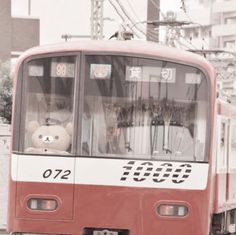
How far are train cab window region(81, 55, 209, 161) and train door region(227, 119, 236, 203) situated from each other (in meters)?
3.25

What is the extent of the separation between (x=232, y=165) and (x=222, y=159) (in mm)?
1615

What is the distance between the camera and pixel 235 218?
56.8 feet

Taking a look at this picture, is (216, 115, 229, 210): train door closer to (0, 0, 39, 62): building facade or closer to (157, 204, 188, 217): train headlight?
(157, 204, 188, 217): train headlight

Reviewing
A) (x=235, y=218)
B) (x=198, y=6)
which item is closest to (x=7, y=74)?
(x=235, y=218)

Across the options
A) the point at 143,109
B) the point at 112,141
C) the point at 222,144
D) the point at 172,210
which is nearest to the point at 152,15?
the point at 222,144

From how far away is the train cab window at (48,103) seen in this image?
1134 centimetres

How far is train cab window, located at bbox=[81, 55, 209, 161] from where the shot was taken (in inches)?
446

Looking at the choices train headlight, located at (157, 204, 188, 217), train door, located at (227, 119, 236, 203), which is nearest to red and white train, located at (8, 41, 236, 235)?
train headlight, located at (157, 204, 188, 217)

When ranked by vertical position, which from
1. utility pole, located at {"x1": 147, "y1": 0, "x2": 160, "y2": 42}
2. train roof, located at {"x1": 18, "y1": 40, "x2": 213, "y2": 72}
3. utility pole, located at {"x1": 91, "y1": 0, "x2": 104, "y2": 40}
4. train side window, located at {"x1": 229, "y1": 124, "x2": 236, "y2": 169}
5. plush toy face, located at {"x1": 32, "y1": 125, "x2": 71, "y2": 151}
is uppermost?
utility pole, located at {"x1": 147, "y1": 0, "x2": 160, "y2": 42}

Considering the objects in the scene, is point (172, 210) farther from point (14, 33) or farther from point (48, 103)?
point (14, 33)

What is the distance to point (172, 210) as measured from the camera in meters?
11.3

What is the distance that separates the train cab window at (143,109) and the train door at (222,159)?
4.94 ft

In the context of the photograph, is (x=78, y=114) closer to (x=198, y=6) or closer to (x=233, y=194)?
(x=233, y=194)

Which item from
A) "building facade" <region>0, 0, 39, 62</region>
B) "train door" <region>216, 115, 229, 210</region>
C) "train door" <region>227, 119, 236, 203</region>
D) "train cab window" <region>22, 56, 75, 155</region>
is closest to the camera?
"train cab window" <region>22, 56, 75, 155</region>
